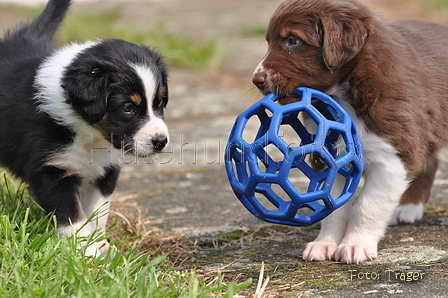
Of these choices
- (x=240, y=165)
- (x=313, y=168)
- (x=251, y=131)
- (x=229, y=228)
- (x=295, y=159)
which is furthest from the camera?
(x=251, y=131)

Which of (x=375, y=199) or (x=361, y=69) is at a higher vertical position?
(x=361, y=69)

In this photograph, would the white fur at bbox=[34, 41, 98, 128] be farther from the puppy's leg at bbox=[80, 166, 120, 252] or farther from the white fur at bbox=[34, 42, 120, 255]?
→ the puppy's leg at bbox=[80, 166, 120, 252]

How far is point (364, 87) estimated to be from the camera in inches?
111

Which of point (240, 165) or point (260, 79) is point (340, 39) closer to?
point (260, 79)

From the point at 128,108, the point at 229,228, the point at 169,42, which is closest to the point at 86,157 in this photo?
the point at 128,108

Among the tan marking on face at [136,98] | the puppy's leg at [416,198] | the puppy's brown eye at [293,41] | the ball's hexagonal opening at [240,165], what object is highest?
the puppy's brown eye at [293,41]

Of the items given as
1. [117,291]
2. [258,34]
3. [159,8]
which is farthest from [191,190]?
[159,8]

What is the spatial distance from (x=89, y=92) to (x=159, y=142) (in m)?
0.43

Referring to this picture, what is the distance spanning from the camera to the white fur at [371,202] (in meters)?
2.79

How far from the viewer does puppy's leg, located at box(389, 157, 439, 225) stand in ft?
11.2

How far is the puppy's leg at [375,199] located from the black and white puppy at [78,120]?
40.7 inches

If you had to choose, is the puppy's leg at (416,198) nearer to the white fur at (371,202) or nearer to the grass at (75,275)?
the white fur at (371,202)

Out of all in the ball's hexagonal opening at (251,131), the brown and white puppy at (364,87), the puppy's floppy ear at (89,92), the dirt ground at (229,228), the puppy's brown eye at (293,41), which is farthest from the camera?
the ball's hexagonal opening at (251,131)

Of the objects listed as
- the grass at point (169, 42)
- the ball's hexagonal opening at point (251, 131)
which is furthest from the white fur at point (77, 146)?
the grass at point (169, 42)
